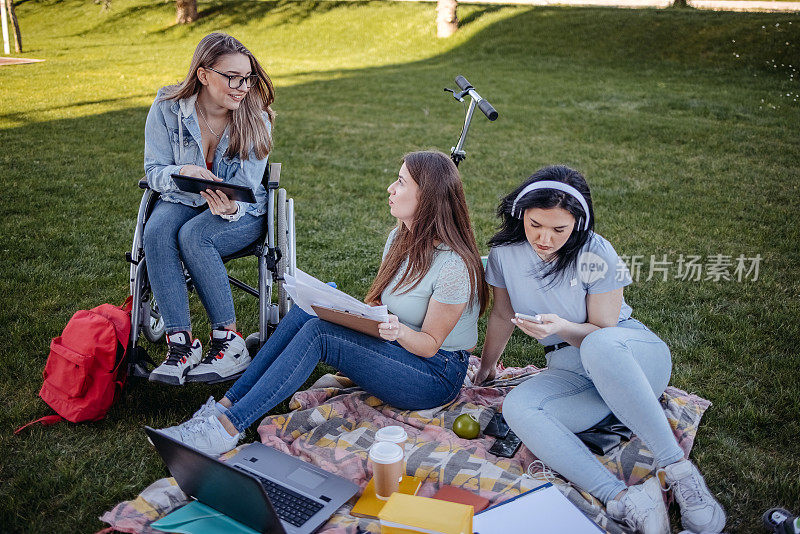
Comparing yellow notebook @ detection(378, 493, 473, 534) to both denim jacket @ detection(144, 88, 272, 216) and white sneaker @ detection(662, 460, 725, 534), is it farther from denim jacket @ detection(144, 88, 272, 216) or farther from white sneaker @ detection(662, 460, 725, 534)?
denim jacket @ detection(144, 88, 272, 216)

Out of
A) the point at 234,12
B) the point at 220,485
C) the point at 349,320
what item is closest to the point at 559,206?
the point at 349,320

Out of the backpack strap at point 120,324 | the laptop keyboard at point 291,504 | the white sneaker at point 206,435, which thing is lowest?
the laptop keyboard at point 291,504

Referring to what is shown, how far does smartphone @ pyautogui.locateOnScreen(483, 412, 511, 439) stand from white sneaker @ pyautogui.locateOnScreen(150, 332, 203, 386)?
1.37 meters

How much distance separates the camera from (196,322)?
160 inches

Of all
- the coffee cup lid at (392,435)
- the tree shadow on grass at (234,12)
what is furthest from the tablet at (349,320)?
the tree shadow on grass at (234,12)

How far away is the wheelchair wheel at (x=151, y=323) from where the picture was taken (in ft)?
11.2

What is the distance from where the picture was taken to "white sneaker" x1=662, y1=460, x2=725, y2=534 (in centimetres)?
232

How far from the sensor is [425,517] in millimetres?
2020

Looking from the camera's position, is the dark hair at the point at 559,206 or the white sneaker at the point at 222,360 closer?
the dark hair at the point at 559,206

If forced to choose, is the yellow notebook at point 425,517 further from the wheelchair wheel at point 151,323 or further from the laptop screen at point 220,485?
the wheelchair wheel at point 151,323

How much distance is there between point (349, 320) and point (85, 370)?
4.07ft

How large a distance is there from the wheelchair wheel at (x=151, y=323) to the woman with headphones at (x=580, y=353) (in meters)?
1.77

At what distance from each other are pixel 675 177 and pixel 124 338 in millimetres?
5862

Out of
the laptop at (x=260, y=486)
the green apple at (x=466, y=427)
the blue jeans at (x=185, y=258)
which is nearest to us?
the laptop at (x=260, y=486)
